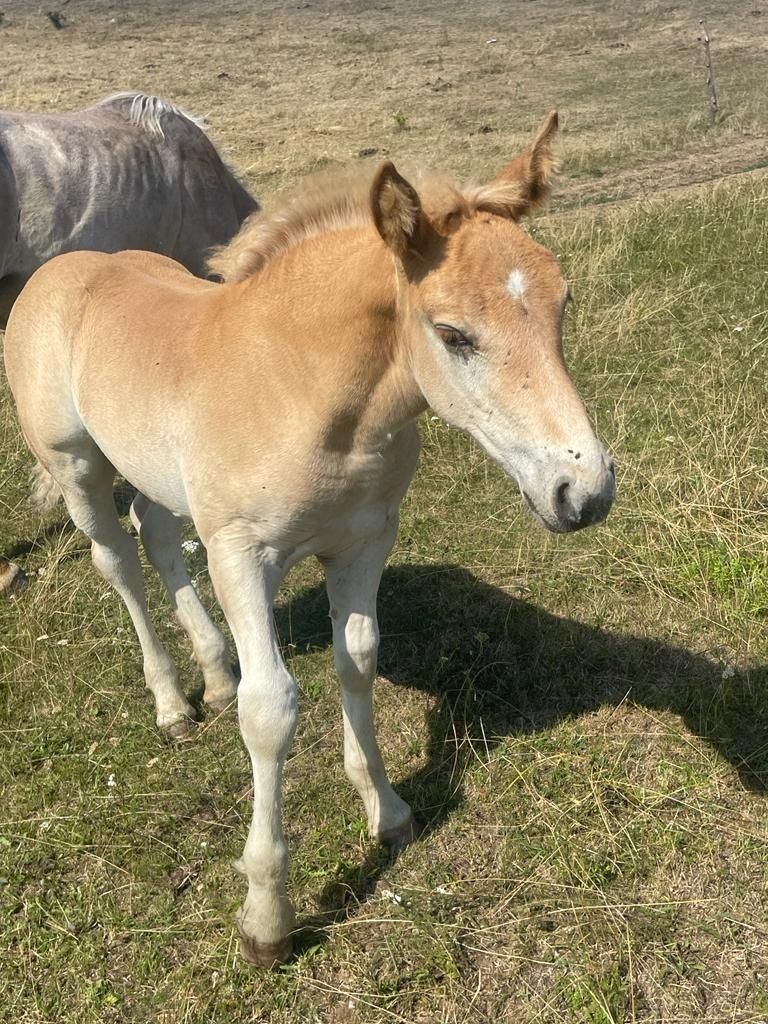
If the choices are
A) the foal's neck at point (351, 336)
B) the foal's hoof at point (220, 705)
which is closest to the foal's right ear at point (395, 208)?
the foal's neck at point (351, 336)

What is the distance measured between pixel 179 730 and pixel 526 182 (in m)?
2.48

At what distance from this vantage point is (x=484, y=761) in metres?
3.44

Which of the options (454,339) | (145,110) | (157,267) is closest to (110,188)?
(145,110)


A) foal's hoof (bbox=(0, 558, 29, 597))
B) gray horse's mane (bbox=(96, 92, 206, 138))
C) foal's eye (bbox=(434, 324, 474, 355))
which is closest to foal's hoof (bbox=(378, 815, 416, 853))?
foal's eye (bbox=(434, 324, 474, 355))

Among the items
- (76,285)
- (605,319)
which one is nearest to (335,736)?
(76,285)

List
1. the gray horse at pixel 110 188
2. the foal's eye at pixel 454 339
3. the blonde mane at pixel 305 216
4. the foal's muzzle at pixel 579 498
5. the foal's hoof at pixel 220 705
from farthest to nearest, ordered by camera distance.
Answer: the gray horse at pixel 110 188
the foal's hoof at pixel 220 705
the blonde mane at pixel 305 216
the foal's eye at pixel 454 339
the foal's muzzle at pixel 579 498

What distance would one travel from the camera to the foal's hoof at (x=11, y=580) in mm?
4762

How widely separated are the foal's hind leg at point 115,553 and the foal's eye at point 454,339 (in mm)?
1747

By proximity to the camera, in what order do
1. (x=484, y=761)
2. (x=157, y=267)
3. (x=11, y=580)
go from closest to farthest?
(x=484, y=761), (x=157, y=267), (x=11, y=580)

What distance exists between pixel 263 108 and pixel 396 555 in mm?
20065

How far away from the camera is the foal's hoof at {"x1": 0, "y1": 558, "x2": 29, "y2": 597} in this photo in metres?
4.76

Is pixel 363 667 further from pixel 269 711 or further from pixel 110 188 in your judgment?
pixel 110 188

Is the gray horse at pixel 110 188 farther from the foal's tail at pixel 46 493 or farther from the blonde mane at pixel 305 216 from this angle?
the blonde mane at pixel 305 216

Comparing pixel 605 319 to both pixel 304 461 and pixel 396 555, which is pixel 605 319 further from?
pixel 304 461
